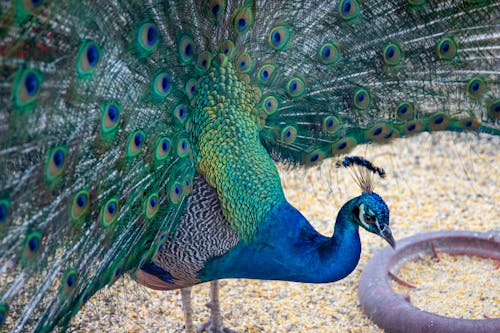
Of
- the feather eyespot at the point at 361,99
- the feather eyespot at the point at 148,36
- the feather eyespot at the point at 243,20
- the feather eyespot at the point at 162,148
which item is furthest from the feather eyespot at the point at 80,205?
Answer: the feather eyespot at the point at 361,99

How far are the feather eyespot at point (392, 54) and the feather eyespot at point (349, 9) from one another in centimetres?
22

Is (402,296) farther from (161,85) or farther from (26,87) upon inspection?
(26,87)

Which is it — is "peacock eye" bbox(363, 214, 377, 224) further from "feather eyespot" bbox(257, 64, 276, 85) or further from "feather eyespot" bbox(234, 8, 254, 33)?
"feather eyespot" bbox(234, 8, 254, 33)

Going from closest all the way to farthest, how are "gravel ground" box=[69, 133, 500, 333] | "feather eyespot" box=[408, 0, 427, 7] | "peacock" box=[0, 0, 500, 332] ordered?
"peacock" box=[0, 0, 500, 332] → "feather eyespot" box=[408, 0, 427, 7] → "gravel ground" box=[69, 133, 500, 333]

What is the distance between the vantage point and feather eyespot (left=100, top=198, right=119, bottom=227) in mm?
2309

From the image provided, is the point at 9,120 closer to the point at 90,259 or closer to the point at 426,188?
the point at 90,259

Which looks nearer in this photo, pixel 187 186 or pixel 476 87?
pixel 187 186

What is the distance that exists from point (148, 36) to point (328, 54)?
3.02 ft

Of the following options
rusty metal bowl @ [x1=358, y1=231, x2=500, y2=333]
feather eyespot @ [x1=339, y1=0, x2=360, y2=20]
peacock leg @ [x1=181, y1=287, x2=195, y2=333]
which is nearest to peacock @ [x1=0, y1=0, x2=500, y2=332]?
feather eyespot @ [x1=339, y1=0, x2=360, y2=20]

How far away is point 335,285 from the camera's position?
3.62 m

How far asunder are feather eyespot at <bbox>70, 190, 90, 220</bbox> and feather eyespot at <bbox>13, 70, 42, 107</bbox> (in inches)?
17.3

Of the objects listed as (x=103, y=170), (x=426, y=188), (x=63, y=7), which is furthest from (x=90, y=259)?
(x=426, y=188)

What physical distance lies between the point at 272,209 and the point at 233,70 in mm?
629

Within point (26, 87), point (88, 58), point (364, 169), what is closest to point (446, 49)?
point (364, 169)
